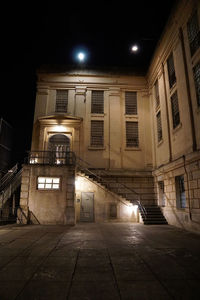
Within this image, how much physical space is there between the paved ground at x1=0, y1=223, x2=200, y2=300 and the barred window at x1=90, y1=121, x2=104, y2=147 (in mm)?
11686

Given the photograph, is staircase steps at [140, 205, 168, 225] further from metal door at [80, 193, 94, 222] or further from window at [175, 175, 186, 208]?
metal door at [80, 193, 94, 222]

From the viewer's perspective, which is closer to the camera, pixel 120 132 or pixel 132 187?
pixel 132 187

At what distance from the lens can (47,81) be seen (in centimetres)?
1931

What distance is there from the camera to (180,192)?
1273cm

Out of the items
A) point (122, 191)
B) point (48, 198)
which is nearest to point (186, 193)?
point (122, 191)

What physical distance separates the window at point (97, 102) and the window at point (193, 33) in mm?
9377

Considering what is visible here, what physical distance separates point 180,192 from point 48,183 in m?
9.19

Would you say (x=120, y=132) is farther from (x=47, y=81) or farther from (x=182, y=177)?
(x=47, y=81)

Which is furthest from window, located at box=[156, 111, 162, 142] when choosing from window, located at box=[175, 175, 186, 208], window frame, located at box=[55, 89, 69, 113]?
window frame, located at box=[55, 89, 69, 113]

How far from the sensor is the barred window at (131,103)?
19.1 meters

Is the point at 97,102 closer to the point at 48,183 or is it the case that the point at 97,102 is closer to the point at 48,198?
the point at 48,183

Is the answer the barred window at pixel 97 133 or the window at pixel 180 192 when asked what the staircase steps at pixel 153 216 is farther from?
the barred window at pixel 97 133

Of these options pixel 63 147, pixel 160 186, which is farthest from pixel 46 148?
pixel 160 186

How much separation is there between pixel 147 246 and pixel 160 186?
956 cm
